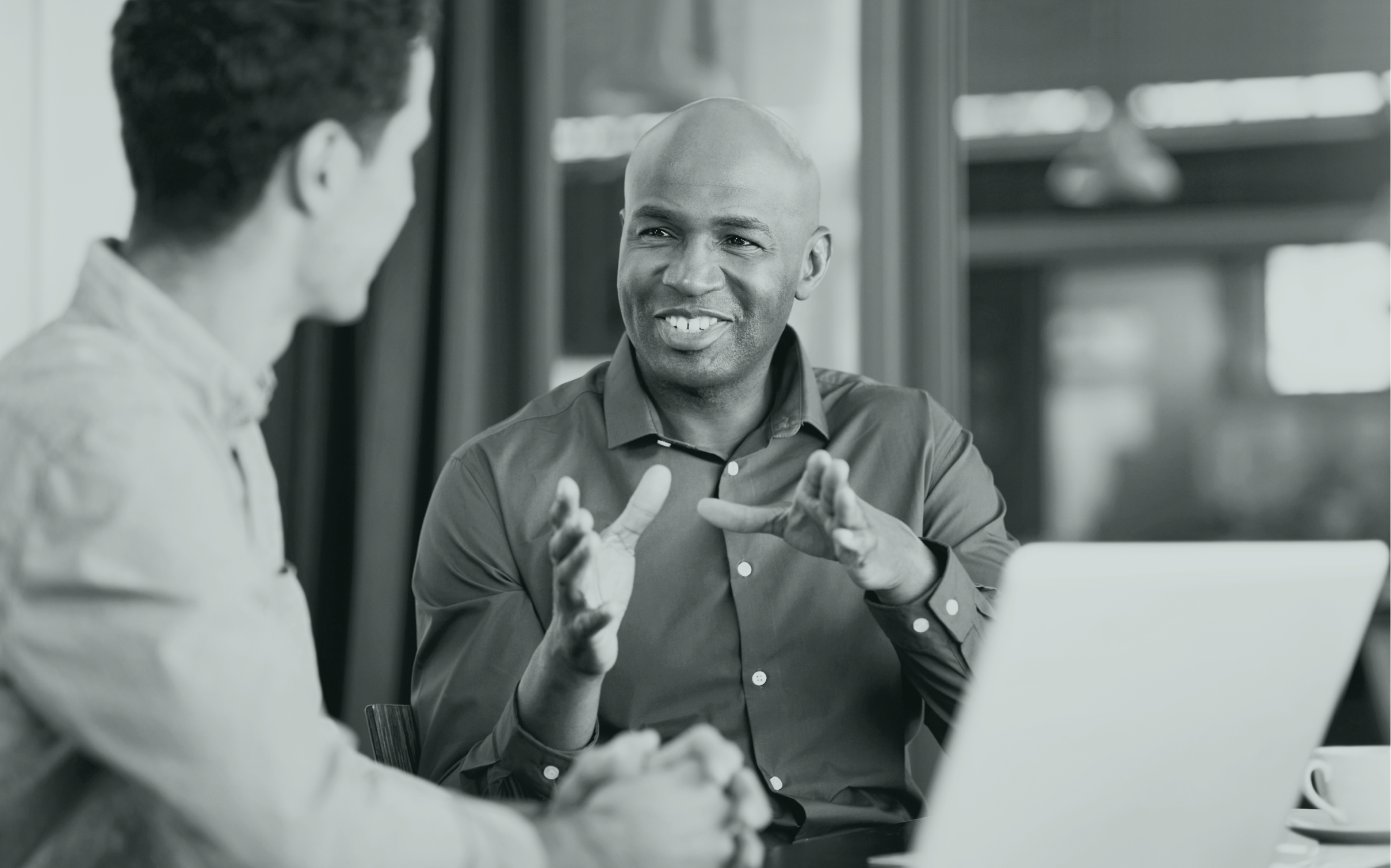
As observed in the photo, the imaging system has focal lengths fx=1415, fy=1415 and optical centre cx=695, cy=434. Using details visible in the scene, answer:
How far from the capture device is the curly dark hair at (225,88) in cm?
93

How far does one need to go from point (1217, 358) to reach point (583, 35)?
585 centimetres

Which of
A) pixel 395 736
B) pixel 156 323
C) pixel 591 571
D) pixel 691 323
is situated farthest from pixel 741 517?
pixel 156 323

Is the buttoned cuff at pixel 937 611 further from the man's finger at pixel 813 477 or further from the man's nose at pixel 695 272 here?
the man's nose at pixel 695 272

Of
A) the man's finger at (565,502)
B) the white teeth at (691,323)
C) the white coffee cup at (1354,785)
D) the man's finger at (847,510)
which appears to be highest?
the white teeth at (691,323)

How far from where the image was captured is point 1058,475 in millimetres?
8305

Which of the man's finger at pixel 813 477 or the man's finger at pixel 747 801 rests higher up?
the man's finger at pixel 813 477

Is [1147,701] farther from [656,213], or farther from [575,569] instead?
[656,213]

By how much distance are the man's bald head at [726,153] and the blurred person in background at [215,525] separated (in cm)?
77

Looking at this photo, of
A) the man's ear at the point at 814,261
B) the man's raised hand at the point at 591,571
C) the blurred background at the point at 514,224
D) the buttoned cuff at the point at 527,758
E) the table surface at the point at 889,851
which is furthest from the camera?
the blurred background at the point at 514,224

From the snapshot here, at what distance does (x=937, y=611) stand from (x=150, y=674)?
935 millimetres

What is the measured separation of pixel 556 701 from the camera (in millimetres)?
1441

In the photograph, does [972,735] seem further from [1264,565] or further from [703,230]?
[703,230]

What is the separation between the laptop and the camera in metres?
0.84

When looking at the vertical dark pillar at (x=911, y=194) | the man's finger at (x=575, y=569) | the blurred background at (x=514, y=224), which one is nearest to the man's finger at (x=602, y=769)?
the man's finger at (x=575, y=569)
